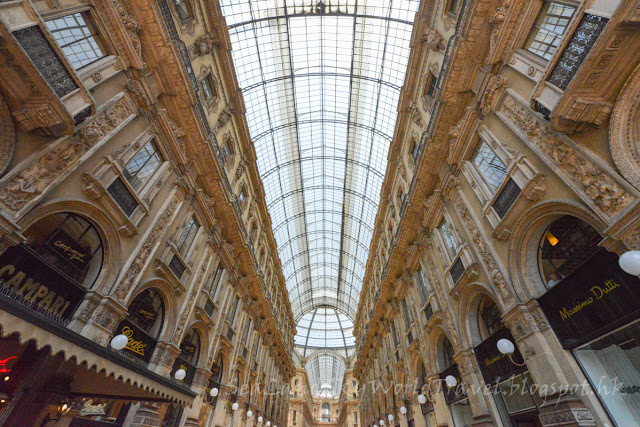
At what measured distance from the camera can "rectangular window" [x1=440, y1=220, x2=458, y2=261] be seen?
12.4 m

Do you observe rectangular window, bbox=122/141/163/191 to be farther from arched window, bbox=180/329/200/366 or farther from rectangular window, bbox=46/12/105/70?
arched window, bbox=180/329/200/366

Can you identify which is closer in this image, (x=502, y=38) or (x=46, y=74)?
(x=46, y=74)

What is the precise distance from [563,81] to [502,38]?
3.53m

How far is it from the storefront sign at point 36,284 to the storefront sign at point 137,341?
6.56 ft

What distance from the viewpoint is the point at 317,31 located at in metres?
21.8

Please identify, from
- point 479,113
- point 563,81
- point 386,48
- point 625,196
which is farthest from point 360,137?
point 625,196

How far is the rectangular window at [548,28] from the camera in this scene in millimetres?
7731

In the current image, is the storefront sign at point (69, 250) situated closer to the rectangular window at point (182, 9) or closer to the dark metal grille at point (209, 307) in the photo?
the dark metal grille at point (209, 307)

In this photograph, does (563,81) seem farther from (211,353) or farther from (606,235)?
(211,353)

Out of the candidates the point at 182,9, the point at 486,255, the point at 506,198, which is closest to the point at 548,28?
the point at 506,198

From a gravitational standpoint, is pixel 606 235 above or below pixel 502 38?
below

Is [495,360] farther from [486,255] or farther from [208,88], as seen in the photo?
[208,88]

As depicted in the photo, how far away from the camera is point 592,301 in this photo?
630 cm

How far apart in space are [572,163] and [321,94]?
22.8 meters
